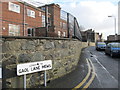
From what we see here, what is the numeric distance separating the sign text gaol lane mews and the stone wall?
0.26 metres

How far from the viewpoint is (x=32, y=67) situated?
390cm

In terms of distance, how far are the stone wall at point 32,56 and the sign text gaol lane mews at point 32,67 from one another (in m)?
0.26

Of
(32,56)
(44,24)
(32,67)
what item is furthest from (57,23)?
(32,67)

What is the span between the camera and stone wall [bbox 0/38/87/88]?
3559 mm

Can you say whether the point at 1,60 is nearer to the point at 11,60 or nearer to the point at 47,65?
the point at 11,60

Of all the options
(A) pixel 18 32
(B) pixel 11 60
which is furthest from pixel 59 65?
(A) pixel 18 32

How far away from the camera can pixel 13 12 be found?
17.6 metres

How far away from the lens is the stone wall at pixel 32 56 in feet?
11.7

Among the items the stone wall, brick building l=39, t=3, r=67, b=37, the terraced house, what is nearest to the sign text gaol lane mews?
the stone wall

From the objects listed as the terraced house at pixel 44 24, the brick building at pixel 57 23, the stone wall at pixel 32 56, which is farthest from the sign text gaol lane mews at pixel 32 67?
the brick building at pixel 57 23

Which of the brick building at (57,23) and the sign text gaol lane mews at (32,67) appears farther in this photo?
the brick building at (57,23)

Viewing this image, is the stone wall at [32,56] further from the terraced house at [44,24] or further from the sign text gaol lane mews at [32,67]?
the terraced house at [44,24]

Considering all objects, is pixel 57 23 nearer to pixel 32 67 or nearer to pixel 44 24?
pixel 44 24

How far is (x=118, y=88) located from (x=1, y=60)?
163 inches
